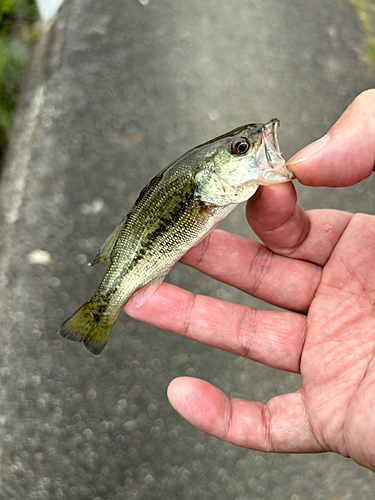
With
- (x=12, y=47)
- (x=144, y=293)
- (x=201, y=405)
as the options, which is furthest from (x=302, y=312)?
(x=12, y=47)

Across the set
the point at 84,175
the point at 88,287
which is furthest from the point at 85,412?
the point at 84,175

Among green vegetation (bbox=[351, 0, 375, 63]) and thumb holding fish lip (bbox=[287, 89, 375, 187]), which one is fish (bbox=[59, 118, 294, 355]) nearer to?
thumb holding fish lip (bbox=[287, 89, 375, 187])

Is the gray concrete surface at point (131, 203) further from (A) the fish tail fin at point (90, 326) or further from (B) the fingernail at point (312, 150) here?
(B) the fingernail at point (312, 150)

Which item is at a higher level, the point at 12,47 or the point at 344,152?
the point at 12,47

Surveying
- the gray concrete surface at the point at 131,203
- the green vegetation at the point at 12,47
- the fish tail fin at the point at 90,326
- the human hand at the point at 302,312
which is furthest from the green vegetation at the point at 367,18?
the fish tail fin at the point at 90,326

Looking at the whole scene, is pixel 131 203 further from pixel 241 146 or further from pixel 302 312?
pixel 302 312

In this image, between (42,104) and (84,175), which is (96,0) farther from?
(84,175)
